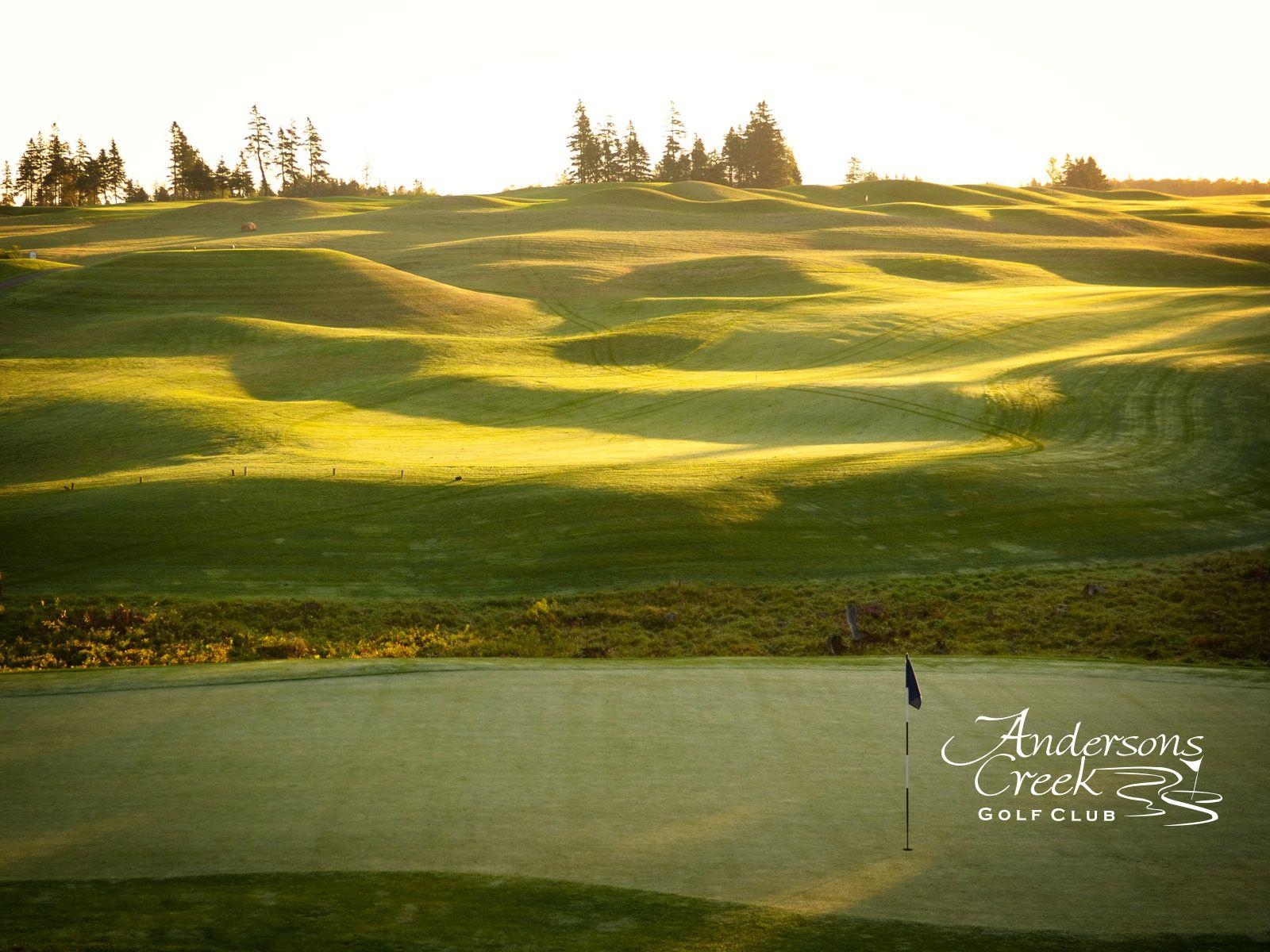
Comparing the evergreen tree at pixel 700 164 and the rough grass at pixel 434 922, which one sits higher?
the evergreen tree at pixel 700 164

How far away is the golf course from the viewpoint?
9.20 meters

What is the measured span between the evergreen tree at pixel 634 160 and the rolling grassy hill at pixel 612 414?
78245 mm

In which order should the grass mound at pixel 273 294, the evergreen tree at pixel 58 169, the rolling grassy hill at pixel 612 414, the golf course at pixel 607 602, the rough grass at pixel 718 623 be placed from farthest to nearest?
the evergreen tree at pixel 58 169
the grass mound at pixel 273 294
the rolling grassy hill at pixel 612 414
the rough grass at pixel 718 623
the golf course at pixel 607 602

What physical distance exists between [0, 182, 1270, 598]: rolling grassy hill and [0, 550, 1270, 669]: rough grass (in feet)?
3.89

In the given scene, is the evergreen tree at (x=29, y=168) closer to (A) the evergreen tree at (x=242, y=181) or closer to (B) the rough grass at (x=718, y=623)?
(A) the evergreen tree at (x=242, y=181)

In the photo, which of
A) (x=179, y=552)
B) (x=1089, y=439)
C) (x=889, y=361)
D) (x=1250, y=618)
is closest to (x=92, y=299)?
(x=179, y=552)

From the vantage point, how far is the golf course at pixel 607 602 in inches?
362

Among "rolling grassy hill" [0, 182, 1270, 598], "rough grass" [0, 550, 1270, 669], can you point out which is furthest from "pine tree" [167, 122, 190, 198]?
"rough grass" [0, 550, 1270, 669]

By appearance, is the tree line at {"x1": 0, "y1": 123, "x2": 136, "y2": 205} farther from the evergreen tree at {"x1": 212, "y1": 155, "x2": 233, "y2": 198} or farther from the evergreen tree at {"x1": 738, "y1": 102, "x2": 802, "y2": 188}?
the evergreen tree at {"x1": 738, "y1": 102, "x2": 802, "y2": 188}

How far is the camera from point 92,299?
60.8 meters

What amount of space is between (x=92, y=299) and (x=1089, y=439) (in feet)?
178

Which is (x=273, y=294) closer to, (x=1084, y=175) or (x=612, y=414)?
(x=612, y=414)

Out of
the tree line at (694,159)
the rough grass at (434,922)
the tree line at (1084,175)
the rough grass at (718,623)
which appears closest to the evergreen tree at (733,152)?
the tree line at (694,159)

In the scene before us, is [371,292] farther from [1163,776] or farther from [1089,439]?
[1163,776]
